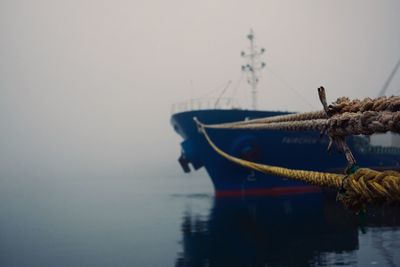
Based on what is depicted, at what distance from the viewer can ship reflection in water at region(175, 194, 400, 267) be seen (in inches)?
444

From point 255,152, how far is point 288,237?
10.2 m


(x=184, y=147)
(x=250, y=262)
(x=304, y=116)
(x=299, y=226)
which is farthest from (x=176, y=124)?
(x=304, y=116)

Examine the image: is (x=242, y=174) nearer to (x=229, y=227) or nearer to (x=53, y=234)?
(x=229, y=227)

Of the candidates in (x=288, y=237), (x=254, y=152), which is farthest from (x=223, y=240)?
(x=254, y=152)

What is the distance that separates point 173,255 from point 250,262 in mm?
2845

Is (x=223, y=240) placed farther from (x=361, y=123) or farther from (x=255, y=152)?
(x=361, y=123)

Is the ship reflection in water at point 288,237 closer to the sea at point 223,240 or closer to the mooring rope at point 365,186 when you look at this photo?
the sea at point 223,240

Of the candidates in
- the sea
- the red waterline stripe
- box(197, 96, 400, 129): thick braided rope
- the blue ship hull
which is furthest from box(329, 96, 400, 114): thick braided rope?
the red waterline stripe

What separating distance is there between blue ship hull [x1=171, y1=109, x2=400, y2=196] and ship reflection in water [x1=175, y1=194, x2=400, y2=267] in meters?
2.58

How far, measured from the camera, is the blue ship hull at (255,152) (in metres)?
25.0

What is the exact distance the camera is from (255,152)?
24.5 meters

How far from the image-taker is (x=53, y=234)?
18594mm

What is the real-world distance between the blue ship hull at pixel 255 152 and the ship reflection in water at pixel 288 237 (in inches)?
102

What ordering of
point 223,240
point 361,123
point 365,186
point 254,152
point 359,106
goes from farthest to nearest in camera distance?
point 254,152, point 223,240, point 359,106, point 361,123, point 365,186
